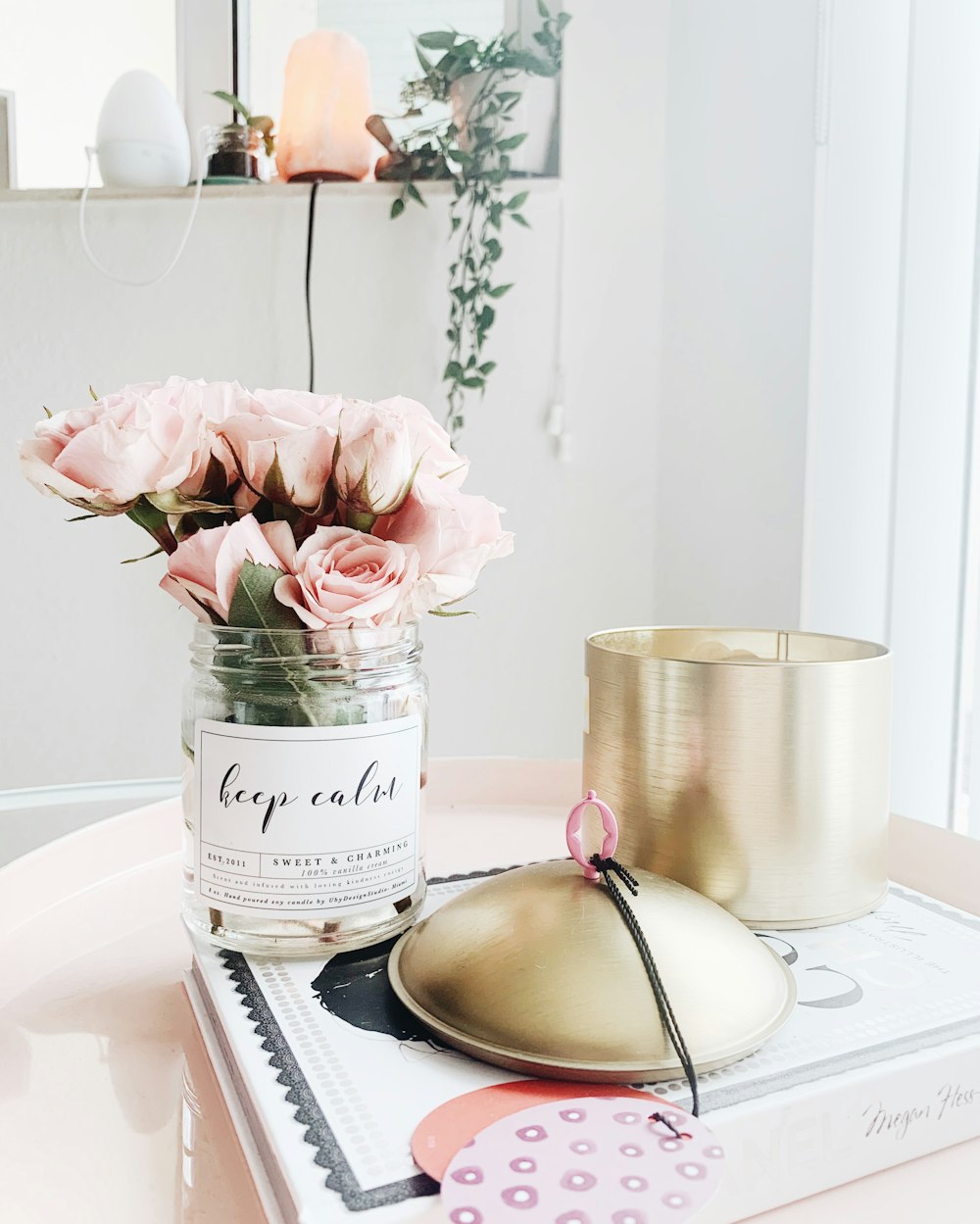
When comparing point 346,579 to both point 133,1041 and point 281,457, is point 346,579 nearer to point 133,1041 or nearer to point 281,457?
point 281,457

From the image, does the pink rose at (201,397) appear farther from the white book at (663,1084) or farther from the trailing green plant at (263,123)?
the trailing green plant at (263,123)

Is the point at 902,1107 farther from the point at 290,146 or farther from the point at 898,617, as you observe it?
the point at 290,146

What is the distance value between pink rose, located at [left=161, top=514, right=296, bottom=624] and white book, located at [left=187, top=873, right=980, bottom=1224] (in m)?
0.16

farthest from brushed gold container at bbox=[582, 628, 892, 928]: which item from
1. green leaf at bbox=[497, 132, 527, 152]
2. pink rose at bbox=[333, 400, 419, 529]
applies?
green leaf at bbox=[497, 132, 527, 152]

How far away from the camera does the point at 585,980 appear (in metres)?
0.34

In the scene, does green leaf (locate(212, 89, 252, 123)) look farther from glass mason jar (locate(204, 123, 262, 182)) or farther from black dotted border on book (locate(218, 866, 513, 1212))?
black dotted border on book (locate(218, 866, 513, 1212))

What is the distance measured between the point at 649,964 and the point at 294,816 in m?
0.15

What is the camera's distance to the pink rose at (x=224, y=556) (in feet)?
1.30

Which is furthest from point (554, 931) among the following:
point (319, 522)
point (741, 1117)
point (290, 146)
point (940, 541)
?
point (290, 146)

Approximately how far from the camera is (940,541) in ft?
Result: 3.01

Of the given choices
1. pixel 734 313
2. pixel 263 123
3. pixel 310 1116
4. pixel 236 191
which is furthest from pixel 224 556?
pixel 263 123

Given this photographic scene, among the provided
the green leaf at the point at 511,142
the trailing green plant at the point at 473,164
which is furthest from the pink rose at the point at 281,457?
the green leaf at the point at 511,142

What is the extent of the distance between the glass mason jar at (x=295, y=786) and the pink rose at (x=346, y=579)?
0.02m

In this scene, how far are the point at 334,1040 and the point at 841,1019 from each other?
0.19m
